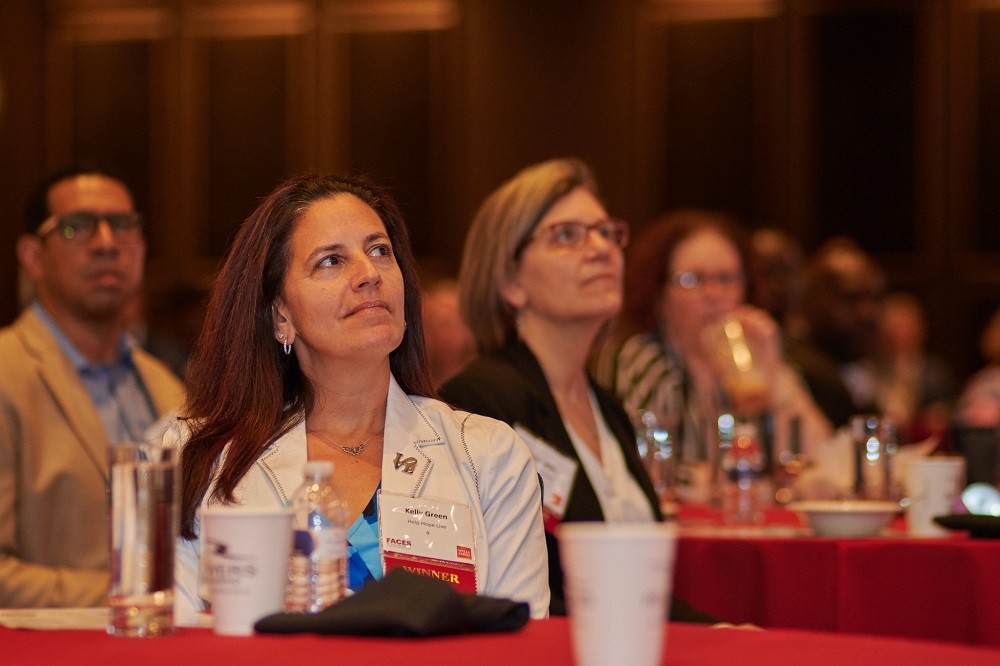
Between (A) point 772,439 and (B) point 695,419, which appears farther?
(B) point 695,419

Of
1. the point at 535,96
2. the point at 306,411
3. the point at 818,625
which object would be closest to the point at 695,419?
the point at 818,625

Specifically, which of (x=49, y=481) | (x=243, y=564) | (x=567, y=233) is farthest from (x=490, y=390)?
(x=243, y=564)

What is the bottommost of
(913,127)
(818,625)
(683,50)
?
(818,625)

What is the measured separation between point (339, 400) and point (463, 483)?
0.34m

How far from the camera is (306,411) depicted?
2436 mm

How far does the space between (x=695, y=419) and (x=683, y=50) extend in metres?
4.60

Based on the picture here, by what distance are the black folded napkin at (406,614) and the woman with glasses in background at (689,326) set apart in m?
2.98

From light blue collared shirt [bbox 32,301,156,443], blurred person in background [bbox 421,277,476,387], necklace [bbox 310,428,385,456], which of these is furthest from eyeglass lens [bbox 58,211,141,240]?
blurred person in background [bbox 421,277,476,387]

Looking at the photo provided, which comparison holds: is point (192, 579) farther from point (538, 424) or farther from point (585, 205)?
point (585, 205)

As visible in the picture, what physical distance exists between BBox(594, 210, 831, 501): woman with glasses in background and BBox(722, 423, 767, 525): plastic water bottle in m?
0.64

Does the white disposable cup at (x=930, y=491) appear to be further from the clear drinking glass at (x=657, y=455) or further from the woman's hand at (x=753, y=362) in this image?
the woman's hand at (x=753, y=362)

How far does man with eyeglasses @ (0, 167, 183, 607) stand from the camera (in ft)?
11.0

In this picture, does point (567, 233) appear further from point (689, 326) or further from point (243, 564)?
point (243, 564)

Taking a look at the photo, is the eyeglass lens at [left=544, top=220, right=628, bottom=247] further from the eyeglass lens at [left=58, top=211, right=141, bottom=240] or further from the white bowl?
the eyeglass lens at [left=58, top=211, right=141, bottom=240]
